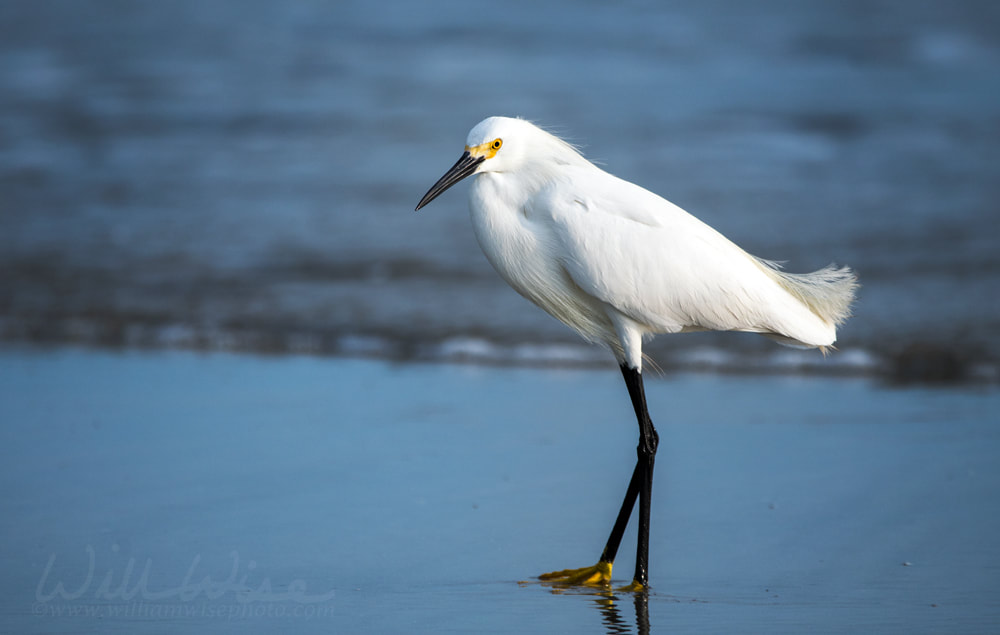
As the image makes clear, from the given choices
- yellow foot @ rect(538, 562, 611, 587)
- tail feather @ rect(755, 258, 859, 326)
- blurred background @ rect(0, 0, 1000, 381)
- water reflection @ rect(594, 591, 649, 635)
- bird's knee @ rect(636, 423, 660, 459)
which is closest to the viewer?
water reflection @ rect(594, 591, 649, 635)

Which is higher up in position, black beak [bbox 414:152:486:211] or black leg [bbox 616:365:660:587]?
black beak [bbox 414:152:486:211]

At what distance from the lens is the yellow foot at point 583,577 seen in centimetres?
326

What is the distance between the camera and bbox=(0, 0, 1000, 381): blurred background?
689cm

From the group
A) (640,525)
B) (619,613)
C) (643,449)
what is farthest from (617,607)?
(643,449)

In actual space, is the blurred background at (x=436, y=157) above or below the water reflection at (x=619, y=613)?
above

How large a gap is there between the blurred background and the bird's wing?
2390mm

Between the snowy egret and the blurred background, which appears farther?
the blurred background

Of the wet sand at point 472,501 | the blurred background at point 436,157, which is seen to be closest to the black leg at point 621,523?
the wet sand at point 472,501

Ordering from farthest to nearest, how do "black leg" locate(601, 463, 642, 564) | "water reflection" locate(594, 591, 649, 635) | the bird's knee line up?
the bird's knee → "black leg" locate(601, 463, 642, 564) → "water reflection" locate(594, 591, 649, 635)

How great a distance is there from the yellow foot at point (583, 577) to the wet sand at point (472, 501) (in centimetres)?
7

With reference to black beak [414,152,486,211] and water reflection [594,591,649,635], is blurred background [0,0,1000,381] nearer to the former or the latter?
black beak [414,152,486,211]

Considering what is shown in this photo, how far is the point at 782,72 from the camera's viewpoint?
13.4 metres

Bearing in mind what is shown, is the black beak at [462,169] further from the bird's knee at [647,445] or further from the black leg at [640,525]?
the bird's knee at [647,445]

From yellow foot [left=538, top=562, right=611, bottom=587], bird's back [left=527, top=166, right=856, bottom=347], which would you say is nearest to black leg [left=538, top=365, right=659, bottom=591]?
yellow foot [left=538, top=562, right=611, bottom=587]
